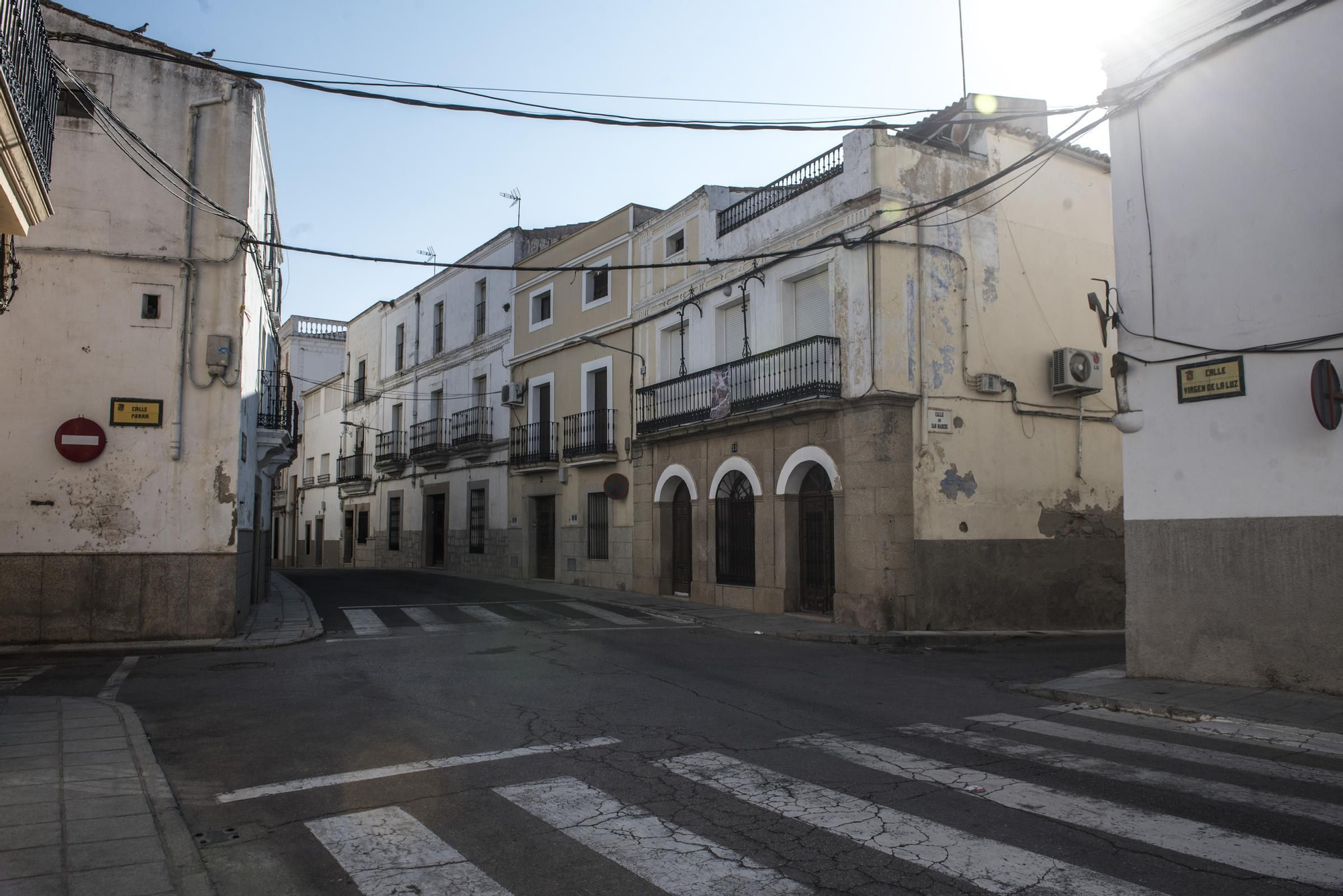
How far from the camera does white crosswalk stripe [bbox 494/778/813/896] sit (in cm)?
378

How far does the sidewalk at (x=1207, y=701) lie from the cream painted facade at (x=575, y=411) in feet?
43.7

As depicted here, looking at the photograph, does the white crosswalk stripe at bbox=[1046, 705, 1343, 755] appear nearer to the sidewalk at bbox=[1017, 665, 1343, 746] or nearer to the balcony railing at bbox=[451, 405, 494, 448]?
the sidewalk at bbox=[1017, 665, 1343, 746]

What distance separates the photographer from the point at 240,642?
12.0 meters

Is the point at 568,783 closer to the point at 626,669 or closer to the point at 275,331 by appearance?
the point at 626,669

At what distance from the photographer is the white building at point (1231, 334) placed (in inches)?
316

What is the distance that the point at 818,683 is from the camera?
29.3ft

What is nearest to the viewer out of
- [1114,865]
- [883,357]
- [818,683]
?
[1114,865]

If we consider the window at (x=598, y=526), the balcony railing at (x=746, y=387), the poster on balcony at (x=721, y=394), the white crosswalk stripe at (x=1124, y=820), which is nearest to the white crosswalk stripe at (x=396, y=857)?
the white crosswalk stripe at (x=1124, y=820)

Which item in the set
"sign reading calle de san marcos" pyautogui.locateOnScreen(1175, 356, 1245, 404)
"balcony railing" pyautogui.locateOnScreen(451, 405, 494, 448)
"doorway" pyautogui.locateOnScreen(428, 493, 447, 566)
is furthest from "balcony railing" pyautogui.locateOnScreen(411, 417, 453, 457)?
"sign reading calle de san marcos" pyautogui.locateOnScreen(1175, 356, 1245, 404)

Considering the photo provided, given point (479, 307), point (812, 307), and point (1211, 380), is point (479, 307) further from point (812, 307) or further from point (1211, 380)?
point (1211, 380)

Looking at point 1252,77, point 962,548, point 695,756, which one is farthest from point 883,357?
point 695,756

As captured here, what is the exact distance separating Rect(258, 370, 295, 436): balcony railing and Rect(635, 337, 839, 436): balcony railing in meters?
7.19

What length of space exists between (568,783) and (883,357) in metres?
10.5

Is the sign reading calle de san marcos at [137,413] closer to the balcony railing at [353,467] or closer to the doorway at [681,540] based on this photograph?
the doorway at [681,540]
